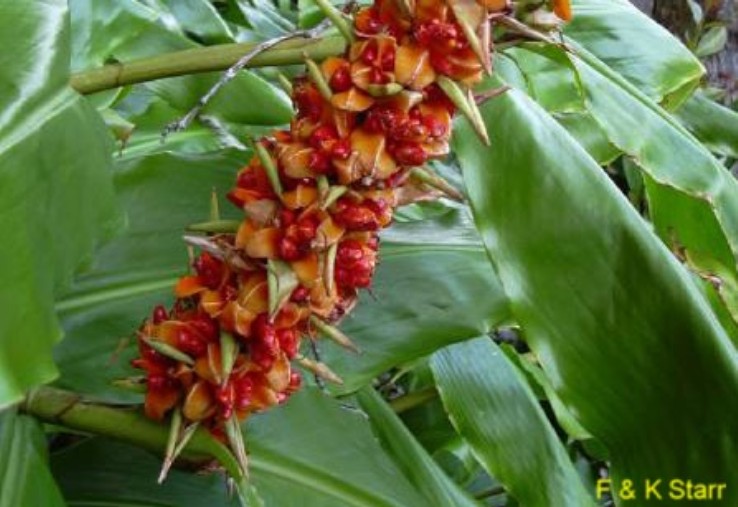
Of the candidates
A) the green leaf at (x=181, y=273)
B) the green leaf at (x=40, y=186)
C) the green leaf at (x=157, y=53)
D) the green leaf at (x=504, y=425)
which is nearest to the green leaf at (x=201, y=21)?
the green leaf at (x=157, y=53)

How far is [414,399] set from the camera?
1423 millimetres

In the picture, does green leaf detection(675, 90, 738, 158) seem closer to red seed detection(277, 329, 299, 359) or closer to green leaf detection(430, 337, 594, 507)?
green leaf detection(430, 337, 594, 507)

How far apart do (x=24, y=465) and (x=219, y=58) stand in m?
0.32

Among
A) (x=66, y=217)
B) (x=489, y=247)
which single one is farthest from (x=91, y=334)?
(x=489, y=247)

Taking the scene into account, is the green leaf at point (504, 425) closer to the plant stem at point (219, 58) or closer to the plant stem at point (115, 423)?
the plant stem at point (115, 423)

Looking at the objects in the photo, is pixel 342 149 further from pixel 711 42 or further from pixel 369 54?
pixel 711 42

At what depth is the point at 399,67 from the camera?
592mm

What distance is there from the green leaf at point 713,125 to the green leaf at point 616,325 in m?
0.53

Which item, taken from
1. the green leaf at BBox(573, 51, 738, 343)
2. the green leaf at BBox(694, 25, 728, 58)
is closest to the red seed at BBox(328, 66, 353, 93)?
the green leaf at BBox(573, 51, 738, 343)

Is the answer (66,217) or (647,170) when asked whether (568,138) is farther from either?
(66,217)

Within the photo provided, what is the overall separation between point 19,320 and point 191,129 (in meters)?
0.67

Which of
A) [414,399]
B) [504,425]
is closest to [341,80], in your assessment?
[504,425]

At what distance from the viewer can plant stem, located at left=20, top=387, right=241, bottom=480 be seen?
2.30 ft

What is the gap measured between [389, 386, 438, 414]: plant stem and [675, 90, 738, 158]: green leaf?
447mm
